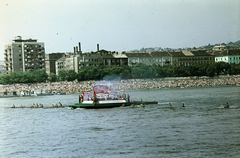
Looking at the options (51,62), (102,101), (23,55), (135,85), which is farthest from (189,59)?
(102,101)

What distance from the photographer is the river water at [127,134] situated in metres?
25.2

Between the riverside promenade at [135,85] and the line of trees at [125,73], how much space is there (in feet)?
9.20

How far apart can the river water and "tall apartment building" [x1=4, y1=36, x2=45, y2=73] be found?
93.9 m

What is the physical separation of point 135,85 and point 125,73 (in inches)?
396

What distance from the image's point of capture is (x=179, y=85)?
114 metres

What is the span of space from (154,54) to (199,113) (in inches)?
A: 4347

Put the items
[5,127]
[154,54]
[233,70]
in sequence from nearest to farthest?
[5,127]
[233,70]
[154,54]

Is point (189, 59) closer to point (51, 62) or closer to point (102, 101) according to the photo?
point (51, 62)

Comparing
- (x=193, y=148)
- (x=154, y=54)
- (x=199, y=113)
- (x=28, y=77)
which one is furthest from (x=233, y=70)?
(x=193, y=148)

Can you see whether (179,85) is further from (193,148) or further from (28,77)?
(193,148)

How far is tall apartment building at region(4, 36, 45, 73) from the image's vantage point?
136 metres

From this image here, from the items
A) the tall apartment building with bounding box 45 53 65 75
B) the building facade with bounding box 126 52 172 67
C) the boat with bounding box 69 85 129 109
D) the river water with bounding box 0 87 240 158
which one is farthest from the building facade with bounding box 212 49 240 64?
the river water with bounding box 0 87 240 158

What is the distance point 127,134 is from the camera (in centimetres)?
3089

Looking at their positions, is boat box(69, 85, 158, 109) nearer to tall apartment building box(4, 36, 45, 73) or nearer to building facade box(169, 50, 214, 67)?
tall apartment building box(4, 36, 45, 73)
